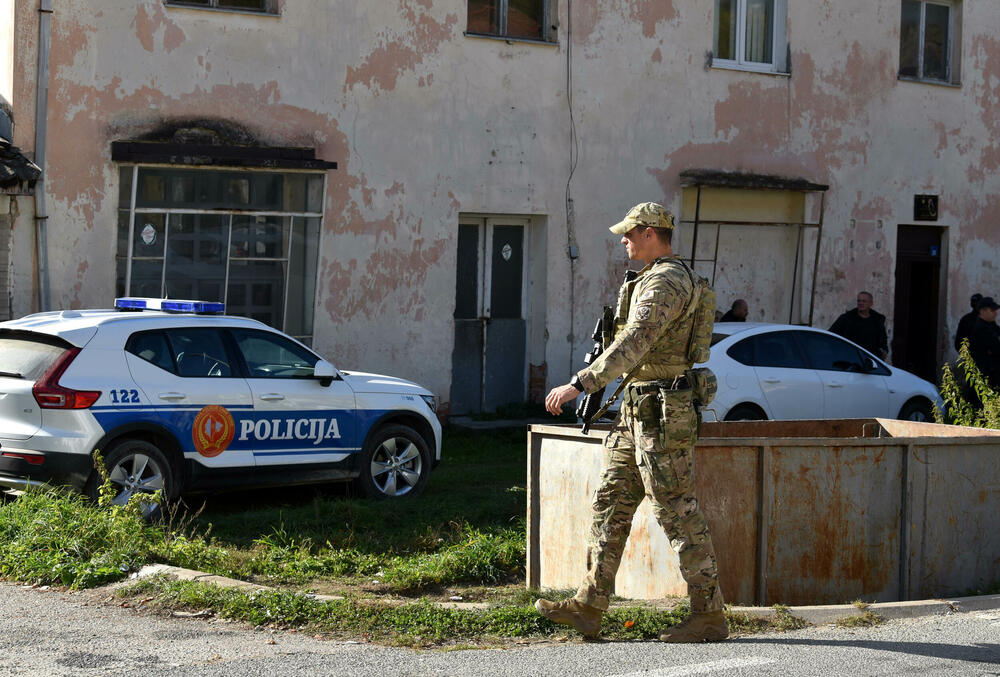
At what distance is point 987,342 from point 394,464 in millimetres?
7864

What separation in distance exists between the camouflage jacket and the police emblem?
13.7 ft

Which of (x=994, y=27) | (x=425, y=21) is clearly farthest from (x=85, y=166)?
(x=994, y=27)

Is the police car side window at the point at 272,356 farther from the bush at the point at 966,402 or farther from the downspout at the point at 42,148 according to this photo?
the bush at the point at 966,402

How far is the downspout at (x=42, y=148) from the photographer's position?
12445 mm

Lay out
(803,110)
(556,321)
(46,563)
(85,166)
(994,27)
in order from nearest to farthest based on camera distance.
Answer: (46,563) < (85,166) < (556,321) < (803,110) < (994,27)

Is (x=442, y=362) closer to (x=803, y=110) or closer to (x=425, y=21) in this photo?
(x=425, y=21)

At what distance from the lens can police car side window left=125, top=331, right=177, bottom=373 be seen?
9.12 meters

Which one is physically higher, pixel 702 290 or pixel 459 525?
pixel 702 290

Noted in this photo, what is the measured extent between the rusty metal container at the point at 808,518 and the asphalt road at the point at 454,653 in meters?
0.62

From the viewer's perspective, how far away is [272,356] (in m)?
10.0

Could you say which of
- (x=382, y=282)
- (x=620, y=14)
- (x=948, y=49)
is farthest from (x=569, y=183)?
(x=948, y=49)

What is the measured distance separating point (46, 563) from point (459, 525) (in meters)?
2.83

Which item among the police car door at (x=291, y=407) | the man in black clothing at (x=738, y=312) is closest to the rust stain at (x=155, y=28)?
the police car door at (x=291, y=407)

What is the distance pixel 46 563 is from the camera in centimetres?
732
